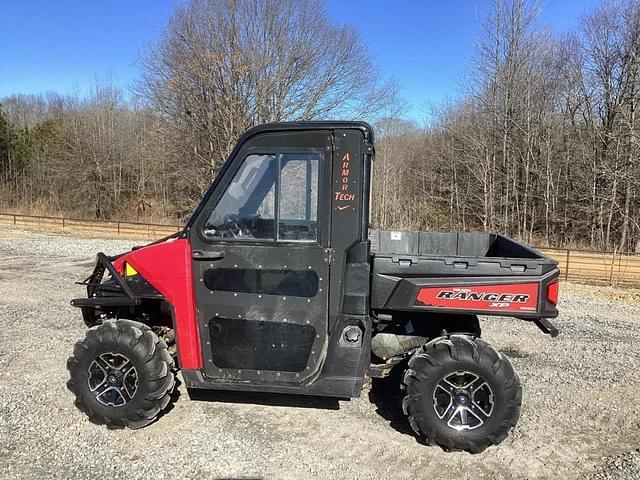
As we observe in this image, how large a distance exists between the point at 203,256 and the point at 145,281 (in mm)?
552

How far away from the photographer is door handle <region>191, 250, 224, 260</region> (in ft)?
11.4

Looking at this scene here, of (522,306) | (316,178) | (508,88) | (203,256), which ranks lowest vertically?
(522,306)

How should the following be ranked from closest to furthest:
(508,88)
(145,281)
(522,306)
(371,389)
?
(522,306) < (145,281) < (371,389) < (508,88)

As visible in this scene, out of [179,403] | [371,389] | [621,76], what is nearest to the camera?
[179,403]

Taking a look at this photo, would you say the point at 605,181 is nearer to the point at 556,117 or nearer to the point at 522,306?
the point at 556,117

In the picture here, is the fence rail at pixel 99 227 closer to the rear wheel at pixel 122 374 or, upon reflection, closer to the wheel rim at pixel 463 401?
the rear wheel at pixel 122 374

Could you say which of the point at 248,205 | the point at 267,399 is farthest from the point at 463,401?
the point at 248,205

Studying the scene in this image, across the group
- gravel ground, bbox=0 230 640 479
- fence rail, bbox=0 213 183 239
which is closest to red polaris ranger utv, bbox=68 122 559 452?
gravel ground, bbox=0 230 640 479

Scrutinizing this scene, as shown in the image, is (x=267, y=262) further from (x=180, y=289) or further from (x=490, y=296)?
(x=490, y=296)

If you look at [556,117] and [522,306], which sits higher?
[556,117]

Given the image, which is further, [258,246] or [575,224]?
[575,224]

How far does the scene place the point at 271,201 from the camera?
11.2 ft

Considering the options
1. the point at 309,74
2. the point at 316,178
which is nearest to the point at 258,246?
the point at 316,178

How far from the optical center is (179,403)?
162 inches
